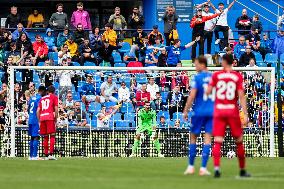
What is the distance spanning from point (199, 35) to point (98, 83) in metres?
6.26

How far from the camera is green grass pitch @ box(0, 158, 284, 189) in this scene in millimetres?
17438

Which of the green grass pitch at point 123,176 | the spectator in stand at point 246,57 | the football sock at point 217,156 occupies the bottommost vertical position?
the green grass pitch at point 123,176

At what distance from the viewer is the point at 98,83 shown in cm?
3272

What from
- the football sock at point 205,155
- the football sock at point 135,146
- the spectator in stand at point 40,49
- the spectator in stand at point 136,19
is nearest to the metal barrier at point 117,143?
the football sock at point 135,146

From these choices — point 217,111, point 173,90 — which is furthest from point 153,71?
point 217,111

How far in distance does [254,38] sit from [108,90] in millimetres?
8564

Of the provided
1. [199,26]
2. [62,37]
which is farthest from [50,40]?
[199,26]

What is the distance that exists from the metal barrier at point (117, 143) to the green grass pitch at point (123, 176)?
5.47 m

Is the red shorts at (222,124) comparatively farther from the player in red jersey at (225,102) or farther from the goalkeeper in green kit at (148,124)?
the goalkeeper in green kit at (148,124)

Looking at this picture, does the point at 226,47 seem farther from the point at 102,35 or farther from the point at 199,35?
the point at 102,35

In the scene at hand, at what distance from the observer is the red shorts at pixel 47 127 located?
91.8ft

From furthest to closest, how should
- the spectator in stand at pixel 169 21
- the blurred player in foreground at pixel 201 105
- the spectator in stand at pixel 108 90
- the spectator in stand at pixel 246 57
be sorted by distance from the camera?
the spectator in stand at pixel 169 21 → the spectator in stand at pixel 246 57 → the spectator in stand at pixel 108 90 → the blurred player in foreground at pixel 201 105

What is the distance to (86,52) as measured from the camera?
36719 millimetres

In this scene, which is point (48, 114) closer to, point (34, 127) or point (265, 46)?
point (34, 127)
